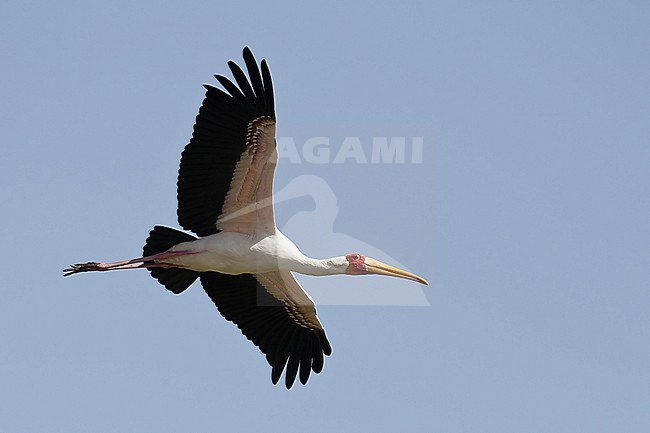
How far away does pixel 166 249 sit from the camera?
18922 millimetres

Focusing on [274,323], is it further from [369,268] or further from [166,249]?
[166,249]

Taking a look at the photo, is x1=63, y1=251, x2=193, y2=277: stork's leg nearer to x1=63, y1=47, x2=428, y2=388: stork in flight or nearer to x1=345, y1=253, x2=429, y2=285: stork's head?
x1=63, y1=47, x2=428, y2=388: stork in flight

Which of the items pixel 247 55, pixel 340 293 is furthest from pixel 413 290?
pixel 247 55

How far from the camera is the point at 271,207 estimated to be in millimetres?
18516

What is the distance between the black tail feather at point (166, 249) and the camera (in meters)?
18.9

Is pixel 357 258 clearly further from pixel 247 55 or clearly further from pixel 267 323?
pixel 247 55

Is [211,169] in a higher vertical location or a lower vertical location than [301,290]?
higher

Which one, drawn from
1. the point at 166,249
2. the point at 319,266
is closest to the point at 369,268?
the point at 319,266

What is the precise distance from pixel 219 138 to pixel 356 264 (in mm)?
2813

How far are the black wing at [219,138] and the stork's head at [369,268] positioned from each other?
2.00m

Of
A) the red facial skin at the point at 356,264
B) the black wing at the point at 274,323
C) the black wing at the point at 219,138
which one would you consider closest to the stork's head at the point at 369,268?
the red facial skin at the point at 356,264

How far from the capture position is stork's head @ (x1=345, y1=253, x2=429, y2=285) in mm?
19141

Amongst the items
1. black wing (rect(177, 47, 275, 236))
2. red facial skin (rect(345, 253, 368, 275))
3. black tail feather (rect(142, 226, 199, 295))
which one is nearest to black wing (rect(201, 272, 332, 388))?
black tail feather (rect(142, 226, 199, 295))

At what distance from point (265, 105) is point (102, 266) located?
3.44m
